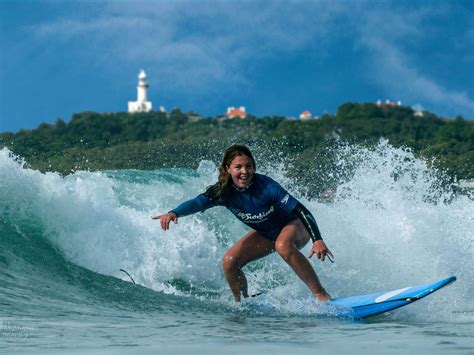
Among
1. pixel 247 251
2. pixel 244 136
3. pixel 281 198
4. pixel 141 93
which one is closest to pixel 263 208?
pixel 281 198

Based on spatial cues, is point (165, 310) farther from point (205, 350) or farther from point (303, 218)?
point (205, 350)

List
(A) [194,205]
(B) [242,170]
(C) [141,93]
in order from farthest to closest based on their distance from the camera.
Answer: (C) [141,93], (A) [194,205], (B) [242,170]

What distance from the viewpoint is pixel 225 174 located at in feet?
25.2

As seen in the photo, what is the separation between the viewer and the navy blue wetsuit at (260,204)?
25.2 feet

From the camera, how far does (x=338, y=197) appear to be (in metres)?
12.4

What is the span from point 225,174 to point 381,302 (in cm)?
158

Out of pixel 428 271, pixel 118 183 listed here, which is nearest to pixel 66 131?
pixel 118 183

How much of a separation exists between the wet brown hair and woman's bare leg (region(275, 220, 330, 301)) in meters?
0.56

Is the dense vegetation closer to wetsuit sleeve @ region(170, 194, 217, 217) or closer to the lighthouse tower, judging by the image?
wetsuit sleeve @ region(170, 194, 217, 217)

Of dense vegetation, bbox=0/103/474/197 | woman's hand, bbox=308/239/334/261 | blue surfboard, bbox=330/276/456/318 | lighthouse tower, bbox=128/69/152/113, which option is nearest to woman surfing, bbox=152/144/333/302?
woman's hand, bbox=308/239/334/261

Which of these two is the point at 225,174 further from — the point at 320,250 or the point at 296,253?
the point at 320,250

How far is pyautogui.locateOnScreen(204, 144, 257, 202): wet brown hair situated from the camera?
7.57 meters

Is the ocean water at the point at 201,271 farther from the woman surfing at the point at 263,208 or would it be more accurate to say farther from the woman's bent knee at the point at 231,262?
the woman surfing at the point at 263,208

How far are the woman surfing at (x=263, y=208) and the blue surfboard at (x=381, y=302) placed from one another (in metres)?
0.29
